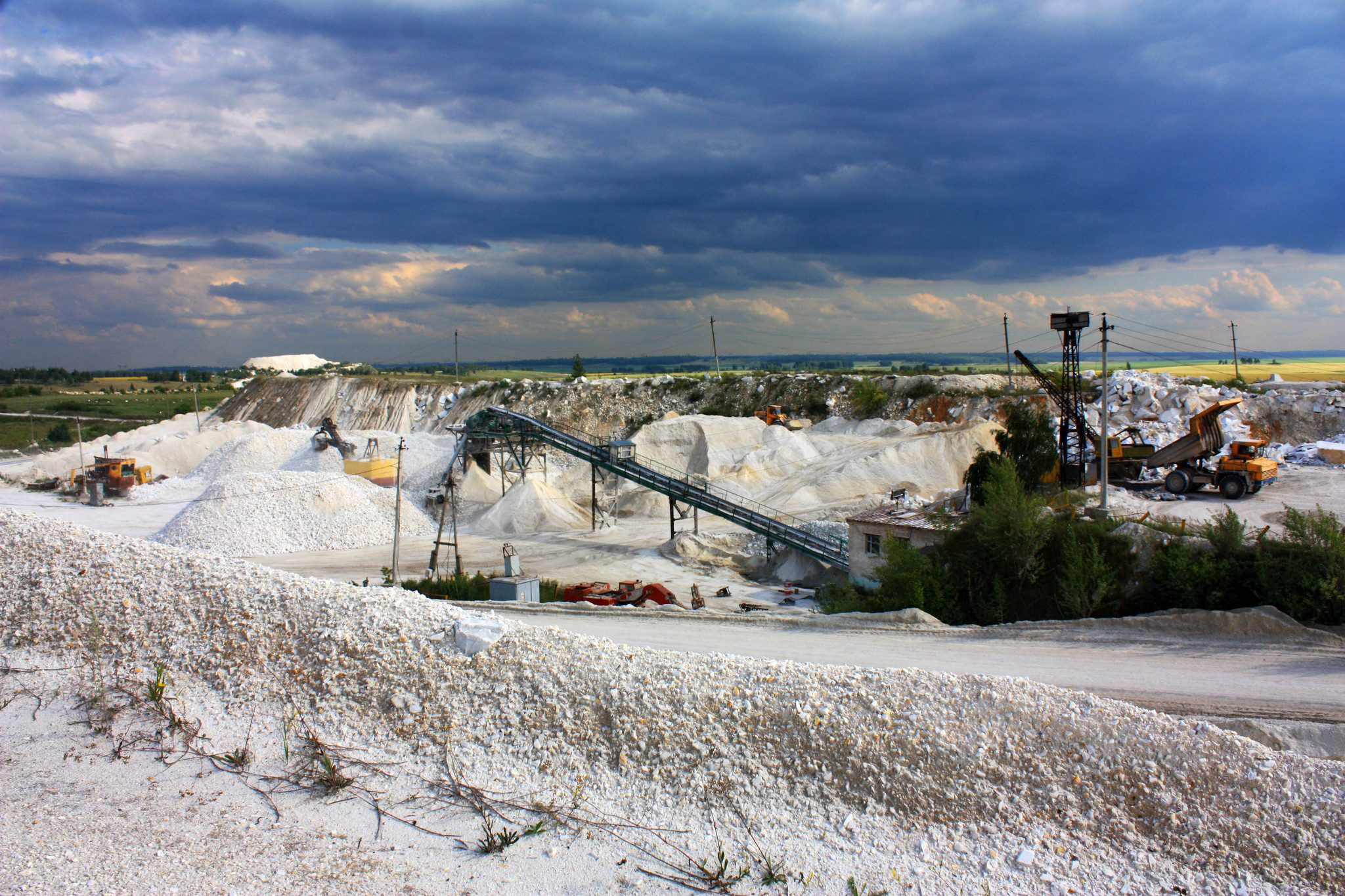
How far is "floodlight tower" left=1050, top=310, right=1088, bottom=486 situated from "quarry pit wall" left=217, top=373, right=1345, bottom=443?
2094 cm

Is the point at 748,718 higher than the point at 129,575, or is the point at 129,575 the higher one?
the point at 129,575

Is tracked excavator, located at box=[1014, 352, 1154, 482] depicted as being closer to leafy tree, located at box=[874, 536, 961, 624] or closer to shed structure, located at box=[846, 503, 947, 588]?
shed structure, located at box=[846, 503, 947, 588]

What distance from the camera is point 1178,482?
30578mm

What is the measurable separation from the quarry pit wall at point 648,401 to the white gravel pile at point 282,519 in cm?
3265

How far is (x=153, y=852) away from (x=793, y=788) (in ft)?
24.1

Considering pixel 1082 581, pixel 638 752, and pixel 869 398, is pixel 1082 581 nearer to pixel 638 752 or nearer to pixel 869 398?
pixel 638 752

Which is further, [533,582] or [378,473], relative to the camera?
[378,473]

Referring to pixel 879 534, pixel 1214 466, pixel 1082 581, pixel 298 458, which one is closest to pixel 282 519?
pixel 298 458

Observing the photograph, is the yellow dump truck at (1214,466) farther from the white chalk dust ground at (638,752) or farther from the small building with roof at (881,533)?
the white chalk dust ground at (638,752)

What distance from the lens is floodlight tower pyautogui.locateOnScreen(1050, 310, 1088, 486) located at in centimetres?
3062

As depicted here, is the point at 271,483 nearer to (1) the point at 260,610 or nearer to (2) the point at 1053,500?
(1) the point at 260,610

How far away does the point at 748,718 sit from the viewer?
10289mm

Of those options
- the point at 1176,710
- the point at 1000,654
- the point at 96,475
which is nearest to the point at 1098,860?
the point at 1176,710

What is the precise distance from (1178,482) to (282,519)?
40288 mm
